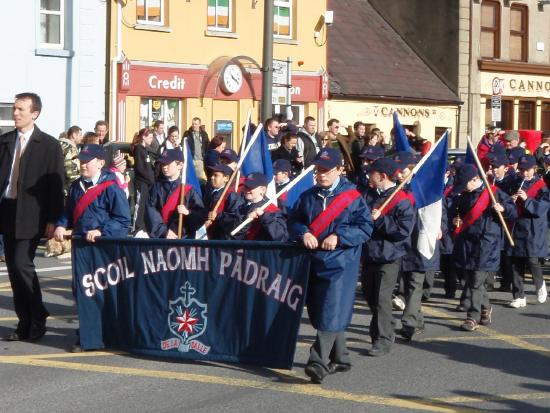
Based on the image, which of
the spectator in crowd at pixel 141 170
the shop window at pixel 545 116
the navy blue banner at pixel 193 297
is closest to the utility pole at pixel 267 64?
the spectator in crowd at pixel 141 170

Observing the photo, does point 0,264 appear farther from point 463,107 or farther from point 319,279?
point 463,107

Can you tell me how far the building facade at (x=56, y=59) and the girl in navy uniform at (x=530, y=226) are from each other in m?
14.4

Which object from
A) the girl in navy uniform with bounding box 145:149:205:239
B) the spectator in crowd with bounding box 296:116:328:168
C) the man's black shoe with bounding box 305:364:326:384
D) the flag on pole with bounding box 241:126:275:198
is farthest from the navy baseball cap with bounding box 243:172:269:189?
the spectator in crowd with bounding box 296:116:328:168

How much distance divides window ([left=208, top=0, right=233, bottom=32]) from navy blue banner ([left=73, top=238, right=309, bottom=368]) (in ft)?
69.6

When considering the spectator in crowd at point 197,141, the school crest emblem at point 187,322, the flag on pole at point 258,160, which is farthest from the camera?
the spectator in crowd at point 197,141

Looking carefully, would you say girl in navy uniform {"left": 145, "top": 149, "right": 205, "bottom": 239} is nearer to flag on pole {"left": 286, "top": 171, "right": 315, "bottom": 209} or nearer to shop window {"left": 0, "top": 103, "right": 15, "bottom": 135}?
flag on pole {"left": 286, "top": 171, "right": 315, "bottom": 209}

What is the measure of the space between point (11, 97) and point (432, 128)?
641 inches

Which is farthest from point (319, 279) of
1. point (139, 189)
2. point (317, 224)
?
point (139, 189)

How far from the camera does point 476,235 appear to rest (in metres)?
12.9

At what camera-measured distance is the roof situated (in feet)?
119

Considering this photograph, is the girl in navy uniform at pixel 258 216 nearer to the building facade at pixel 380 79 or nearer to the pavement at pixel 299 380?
the pavement at pixel 299 380

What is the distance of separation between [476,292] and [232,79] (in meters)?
19.6

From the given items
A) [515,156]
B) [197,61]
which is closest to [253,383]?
[515,156]

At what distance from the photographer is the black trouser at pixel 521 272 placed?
14.4 metres
